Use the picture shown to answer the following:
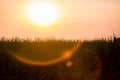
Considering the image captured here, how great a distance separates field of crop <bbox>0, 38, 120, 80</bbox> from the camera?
59.3 feet

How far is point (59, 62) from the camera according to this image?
18.5 metres

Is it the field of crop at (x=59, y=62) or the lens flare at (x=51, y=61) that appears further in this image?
the lens flare at (x=51, y=61)

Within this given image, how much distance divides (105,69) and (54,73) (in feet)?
7.61

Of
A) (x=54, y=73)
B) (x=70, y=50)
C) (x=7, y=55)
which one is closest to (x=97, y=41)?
(x=70, y=50)

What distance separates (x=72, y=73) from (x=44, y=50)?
194 centimetres

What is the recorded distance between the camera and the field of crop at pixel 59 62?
59.3 ft

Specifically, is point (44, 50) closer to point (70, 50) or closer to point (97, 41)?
point (70, 50)

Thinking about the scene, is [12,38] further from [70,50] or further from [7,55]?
[70,50]

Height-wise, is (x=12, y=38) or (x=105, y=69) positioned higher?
(x=12, y=38)

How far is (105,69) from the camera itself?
1838 cm

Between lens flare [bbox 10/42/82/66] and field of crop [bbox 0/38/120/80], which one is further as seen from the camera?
lens flare [bbox 10/42/82/66]

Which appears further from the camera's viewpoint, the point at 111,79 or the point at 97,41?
the point at 97,41

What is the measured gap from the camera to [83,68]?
18188 mm

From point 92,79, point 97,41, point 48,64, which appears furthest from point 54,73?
point 97,41
